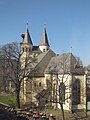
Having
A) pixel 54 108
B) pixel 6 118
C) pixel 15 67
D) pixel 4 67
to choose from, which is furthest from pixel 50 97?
pixel 6 118

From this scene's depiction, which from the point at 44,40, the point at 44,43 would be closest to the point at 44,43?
the point at 44,43

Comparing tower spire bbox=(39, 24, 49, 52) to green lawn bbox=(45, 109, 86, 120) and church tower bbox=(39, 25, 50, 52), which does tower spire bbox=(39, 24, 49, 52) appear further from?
green lawn bbox=(45, 109, 86, 120)

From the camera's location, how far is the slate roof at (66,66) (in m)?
39.8

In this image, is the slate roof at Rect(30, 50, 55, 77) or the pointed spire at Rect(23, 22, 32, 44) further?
the pointed spire at Rect(23, 22, 32, 44)

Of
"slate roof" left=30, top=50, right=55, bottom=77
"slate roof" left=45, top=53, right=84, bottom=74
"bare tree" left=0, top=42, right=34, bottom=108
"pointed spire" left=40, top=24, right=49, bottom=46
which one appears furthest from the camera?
"pointed spire" left=40, top=24, right=49, bottom=46

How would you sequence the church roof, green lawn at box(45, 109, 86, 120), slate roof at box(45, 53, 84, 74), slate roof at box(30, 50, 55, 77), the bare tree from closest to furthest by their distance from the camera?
green lawn at box(45, 109, 86, 120) < the bare tree < slate roof at box(45, 53, 84, 74) < slate roof at box(30, 50, 55, 77) < the church roof

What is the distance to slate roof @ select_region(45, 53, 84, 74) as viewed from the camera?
39.8m

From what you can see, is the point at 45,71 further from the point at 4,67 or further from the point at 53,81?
the point at 4,67

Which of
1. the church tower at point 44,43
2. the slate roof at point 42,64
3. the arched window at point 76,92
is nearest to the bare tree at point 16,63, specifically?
the slate roof at point 42,64

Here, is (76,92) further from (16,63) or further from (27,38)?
(27,38)

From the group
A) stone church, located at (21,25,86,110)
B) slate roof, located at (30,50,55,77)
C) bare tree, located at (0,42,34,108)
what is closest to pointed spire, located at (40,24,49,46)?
slate roof, located at (30,50,55,77)

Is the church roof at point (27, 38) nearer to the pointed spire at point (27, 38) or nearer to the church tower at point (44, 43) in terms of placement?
the pointed spire at point (27, 38)

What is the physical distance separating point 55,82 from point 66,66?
13.0ft

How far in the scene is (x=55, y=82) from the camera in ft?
138
